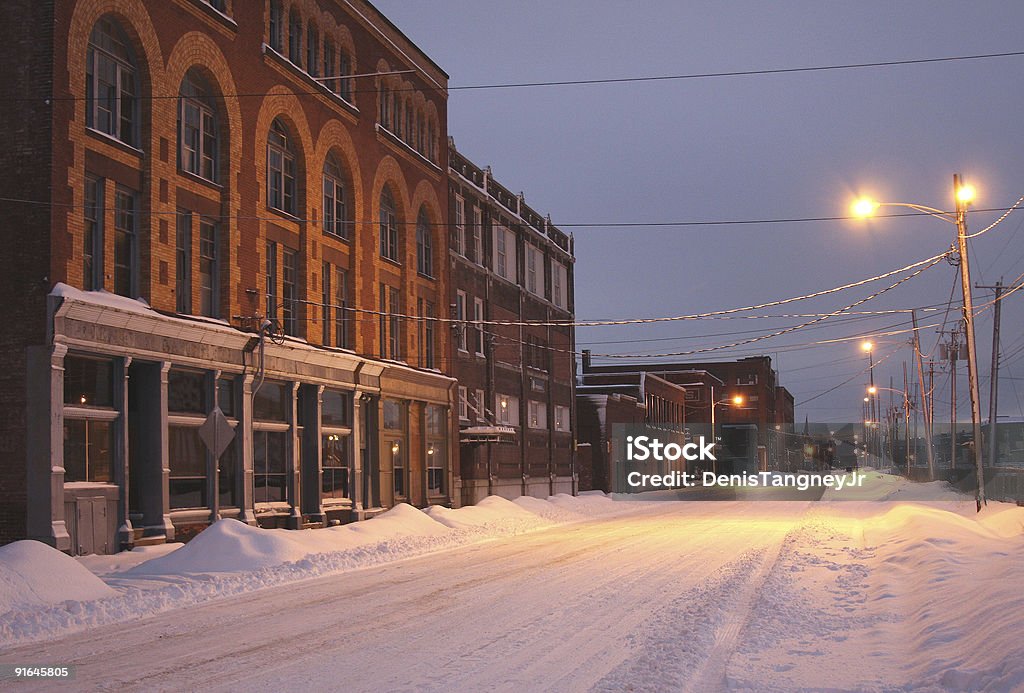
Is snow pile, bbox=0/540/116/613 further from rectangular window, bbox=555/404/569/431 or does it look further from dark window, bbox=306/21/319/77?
rectangular window, bbox=555/404/569/431

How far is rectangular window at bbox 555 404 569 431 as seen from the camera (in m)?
59.8

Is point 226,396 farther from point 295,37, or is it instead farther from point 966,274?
point 966,274

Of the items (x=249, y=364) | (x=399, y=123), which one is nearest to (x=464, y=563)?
(x=249, y=364)

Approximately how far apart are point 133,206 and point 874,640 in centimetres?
1851

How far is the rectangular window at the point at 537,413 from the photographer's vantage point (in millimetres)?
54781

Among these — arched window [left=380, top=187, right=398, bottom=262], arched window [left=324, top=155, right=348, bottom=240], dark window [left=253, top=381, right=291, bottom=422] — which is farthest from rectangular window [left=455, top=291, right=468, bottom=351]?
dark window [left=253, top=381, right=291, bottom=422]

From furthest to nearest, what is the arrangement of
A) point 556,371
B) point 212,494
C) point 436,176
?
1. point 556,371
2. point 436,176
3. point 212,494

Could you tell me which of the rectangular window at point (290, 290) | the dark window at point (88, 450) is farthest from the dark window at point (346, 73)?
the dark window at point (88, 450)

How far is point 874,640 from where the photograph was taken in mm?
12406

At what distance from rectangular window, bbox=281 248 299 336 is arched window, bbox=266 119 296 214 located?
1380 millimetres

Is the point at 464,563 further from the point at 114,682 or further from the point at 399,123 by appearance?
the point at 399,123

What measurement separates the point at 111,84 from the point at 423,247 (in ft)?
61.8

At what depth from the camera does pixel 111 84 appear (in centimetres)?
2395

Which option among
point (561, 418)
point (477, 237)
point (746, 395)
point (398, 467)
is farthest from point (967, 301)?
point (746, 395)
